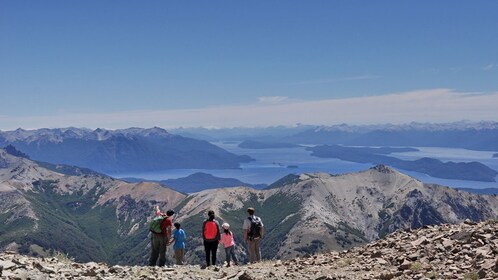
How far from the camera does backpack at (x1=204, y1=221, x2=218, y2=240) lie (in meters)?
24.2

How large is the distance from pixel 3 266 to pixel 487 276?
48.7ft

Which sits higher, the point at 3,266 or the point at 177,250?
the point at 3,266

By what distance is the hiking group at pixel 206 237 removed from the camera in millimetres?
22859

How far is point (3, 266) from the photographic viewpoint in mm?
14328

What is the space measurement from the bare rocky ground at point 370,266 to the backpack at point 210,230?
4119mm

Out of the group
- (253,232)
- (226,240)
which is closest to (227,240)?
(226,240)

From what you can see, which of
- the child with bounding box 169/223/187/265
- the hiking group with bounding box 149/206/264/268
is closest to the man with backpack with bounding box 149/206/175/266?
the hiking group with bounding box 149/206/264/268

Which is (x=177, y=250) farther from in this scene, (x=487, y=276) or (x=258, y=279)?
(x=487, y=276)

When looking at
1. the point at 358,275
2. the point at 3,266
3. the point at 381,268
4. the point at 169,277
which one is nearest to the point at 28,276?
the point at 3,266

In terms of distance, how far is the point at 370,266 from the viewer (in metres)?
18.0

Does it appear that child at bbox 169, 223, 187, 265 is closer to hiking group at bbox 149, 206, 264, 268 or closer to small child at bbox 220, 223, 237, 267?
hiking group at bbox 149, 206, 264, 268

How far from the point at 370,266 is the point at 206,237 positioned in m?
9.54

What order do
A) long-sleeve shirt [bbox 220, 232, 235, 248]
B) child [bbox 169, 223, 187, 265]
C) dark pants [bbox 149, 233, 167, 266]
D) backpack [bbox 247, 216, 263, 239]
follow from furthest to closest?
1. backpack [bbox 247, 216, 263, 239]
2. long-sleeve shirt [bbox 220, 232, 235, 248]
3. child [bbox 169, 223, 187, 265]
4. dark pants [bbox 149, 233, 167, 266]

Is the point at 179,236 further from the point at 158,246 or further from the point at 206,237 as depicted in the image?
the point at 158,246
